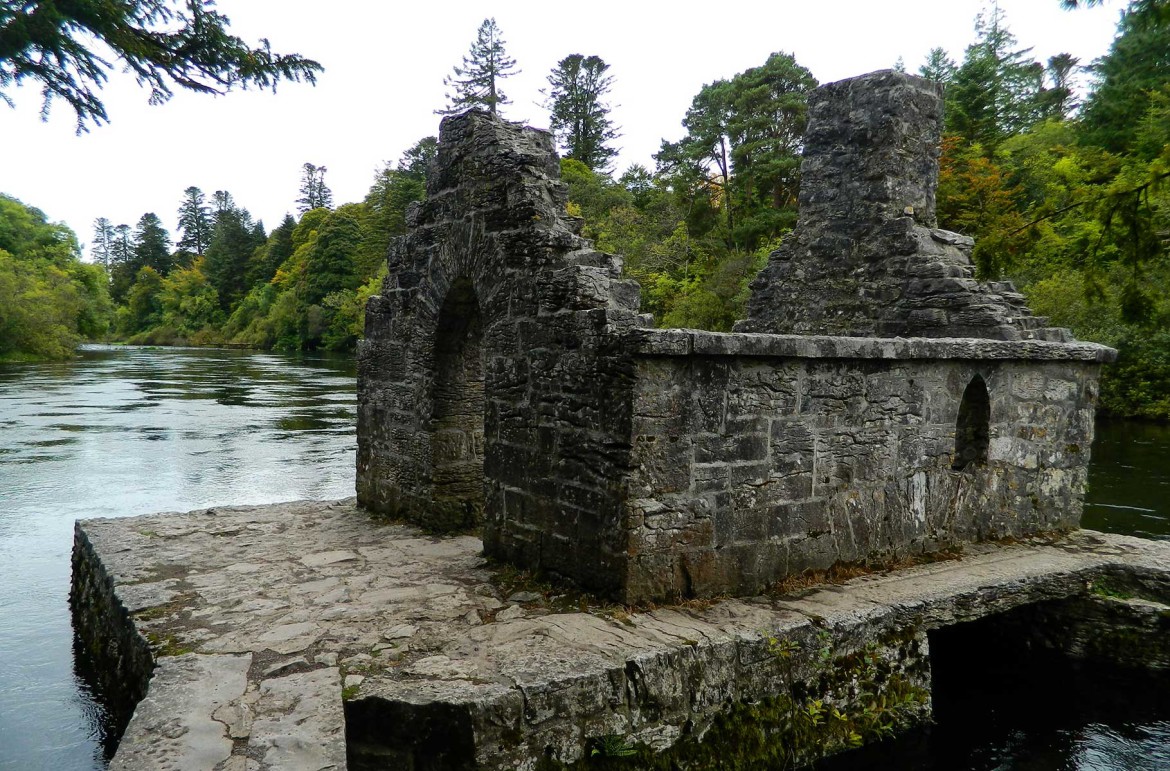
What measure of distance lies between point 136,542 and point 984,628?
6.79 m

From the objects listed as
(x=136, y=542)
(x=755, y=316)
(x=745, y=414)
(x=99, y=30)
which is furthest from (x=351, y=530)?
(x=99, y=30)

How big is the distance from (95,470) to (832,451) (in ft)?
41.2

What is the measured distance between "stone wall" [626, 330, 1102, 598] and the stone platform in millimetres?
267

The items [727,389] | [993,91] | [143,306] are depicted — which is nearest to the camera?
[727,389]

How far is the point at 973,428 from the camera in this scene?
6.58 m

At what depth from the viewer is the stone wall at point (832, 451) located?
477 centimetres

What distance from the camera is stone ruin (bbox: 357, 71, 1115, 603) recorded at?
4.84 m

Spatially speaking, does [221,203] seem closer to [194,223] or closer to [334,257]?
[194,223]

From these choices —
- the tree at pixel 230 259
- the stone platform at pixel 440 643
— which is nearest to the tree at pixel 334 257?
the tree at pixel 230 259

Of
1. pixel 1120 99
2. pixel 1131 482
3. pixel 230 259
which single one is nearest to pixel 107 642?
pixel 1131 482

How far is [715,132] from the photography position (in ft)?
98.6

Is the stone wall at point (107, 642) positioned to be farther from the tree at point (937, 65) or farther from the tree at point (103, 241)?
the tree at point (103, 241)

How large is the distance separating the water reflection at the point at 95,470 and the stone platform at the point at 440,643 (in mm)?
443

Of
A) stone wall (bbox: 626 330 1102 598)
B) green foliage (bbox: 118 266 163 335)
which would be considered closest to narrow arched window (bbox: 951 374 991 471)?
stone wall (bbox: 626 330 1102 598)
